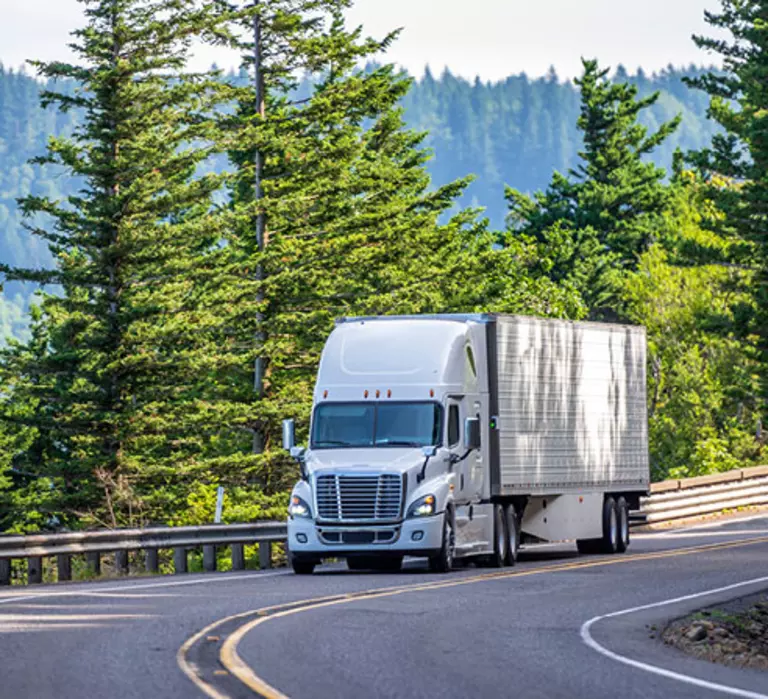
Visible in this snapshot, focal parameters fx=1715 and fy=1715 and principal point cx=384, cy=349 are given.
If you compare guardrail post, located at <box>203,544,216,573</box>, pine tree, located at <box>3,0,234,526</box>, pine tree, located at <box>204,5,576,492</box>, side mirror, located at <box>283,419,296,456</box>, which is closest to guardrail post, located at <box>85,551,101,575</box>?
guardrail post, located at <box>203,544,216,573</box>

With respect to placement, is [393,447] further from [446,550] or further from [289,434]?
[446,550]

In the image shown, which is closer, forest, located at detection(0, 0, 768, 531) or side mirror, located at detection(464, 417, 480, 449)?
side mirror, located at detection(464, 417, 480, 449)

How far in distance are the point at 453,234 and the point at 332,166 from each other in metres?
10.1

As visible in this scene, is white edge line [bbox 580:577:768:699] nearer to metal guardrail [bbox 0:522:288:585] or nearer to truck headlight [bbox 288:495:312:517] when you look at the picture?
truck headlight [bbox 288:495:312:517]

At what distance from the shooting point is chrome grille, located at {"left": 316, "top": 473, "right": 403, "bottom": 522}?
2400 centimetres

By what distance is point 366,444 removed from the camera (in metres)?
24.6

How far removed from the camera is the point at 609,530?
29984 mm

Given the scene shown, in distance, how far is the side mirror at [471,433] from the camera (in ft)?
81.4

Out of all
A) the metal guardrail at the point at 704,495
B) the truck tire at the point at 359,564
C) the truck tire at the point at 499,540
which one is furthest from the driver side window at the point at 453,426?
the metal guardrail at the point at 704,495

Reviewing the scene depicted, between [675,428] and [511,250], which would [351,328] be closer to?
[511,250]

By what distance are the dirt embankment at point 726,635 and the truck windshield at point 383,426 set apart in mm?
7378

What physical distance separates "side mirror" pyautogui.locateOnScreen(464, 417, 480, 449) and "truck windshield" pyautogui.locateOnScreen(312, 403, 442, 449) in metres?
A: 0.42

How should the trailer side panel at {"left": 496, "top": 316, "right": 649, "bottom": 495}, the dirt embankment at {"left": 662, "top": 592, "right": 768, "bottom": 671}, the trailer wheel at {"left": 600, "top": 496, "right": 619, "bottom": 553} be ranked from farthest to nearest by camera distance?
the trailer wheel at {"left": 600, "top": 496, "right": 619, "bottom": 553} → the trailer side panel at {"left": 496, "top": 316, "right": 649, "bottom": 495} → the dirt embankment at {"left": 662, "top": 592, "right": 768, "bottom": 671}

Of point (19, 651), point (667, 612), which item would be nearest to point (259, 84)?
point (667, 612)
